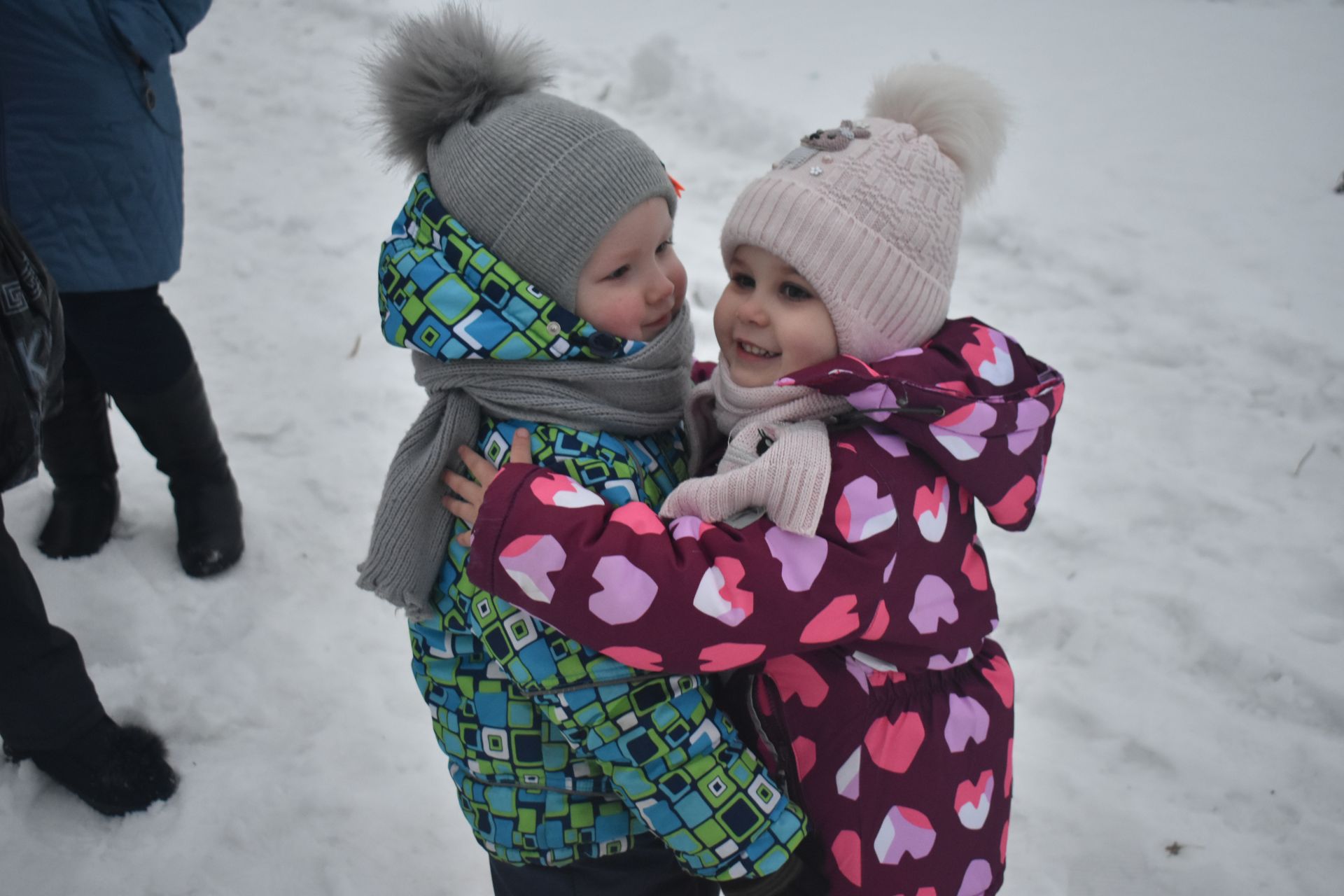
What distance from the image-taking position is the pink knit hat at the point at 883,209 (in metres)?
1.36

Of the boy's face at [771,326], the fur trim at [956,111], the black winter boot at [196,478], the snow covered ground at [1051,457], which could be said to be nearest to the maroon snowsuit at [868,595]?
the boy's face at [771,326]

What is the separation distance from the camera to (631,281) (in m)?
1.45

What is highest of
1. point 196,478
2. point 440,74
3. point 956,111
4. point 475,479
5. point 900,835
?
point 956,111

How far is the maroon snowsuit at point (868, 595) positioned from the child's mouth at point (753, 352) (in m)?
0.14

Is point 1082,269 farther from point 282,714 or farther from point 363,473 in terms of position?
point 282,714

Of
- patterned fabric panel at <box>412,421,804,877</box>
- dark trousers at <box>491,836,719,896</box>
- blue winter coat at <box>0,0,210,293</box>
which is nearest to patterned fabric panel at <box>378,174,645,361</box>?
patterned fabric panel at <box>412,421,804,877</box>

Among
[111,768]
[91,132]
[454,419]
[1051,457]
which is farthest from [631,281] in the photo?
[1051,457]

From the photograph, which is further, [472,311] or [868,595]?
[472,311]

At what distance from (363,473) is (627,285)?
1.66 m

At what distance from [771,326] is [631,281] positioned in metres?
0.23

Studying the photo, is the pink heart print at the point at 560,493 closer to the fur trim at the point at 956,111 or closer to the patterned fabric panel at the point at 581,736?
the patterned fabric panel at the point at 581,736

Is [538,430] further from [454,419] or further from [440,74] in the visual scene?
[440,74]

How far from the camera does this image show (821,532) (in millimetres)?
1219

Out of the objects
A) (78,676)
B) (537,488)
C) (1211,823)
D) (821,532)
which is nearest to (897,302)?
(821,532)
